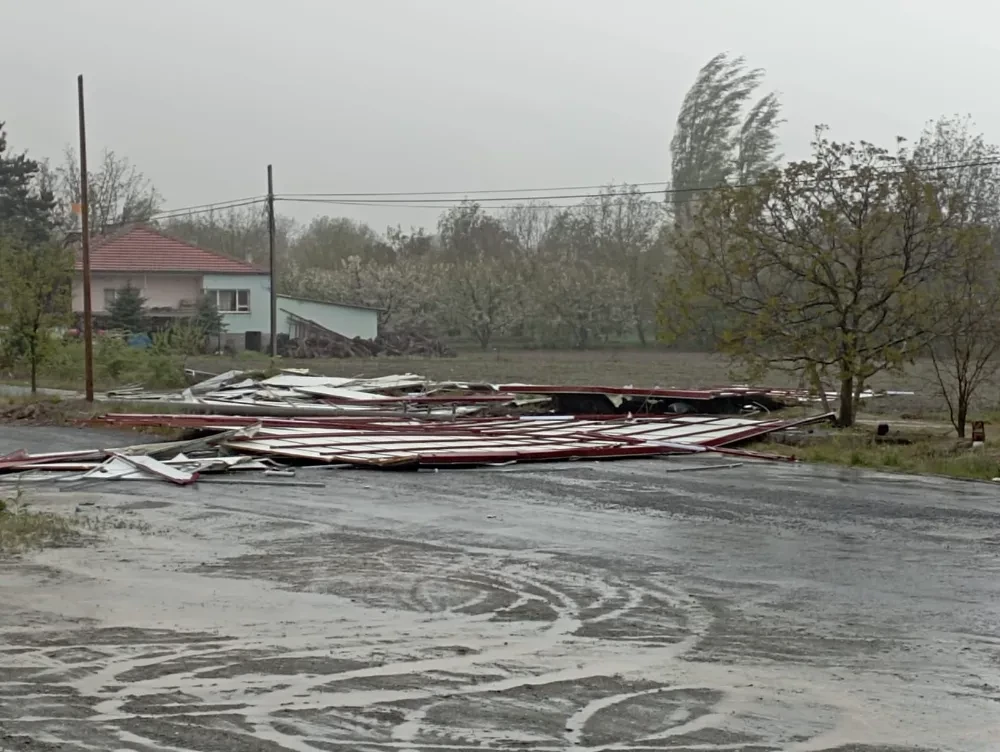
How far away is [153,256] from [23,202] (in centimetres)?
1523

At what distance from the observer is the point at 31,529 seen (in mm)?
12266

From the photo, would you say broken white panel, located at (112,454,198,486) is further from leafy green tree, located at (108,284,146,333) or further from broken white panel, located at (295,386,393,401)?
leafy green tree, located at (108,284,146,333)

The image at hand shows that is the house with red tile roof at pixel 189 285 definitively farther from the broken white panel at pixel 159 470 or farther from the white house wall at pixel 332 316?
the broken white panel at pixel 159 470

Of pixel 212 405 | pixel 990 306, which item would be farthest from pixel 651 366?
pixel 990 306

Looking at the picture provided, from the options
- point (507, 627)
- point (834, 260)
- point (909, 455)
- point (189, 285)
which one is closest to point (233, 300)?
point (189, 285)

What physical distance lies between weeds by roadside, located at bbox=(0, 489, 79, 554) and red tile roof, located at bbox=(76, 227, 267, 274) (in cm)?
5219

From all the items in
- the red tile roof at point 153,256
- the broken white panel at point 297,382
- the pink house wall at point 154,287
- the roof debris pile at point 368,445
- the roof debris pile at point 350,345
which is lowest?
the roof debris pile at point 368,445

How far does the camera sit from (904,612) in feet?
29.6

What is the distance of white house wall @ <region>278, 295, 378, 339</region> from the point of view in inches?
2601

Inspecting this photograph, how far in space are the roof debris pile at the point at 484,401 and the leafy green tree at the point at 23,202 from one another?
47622 millimetres

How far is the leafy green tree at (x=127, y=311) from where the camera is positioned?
5919 cm

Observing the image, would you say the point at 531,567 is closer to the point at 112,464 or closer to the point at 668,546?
the point at 668,546

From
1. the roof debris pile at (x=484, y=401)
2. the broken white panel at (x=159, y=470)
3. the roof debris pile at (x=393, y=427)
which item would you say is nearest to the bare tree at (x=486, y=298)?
the roof debris pile at (x=393, y=427)

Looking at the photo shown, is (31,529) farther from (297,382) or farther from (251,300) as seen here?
(251,300)
